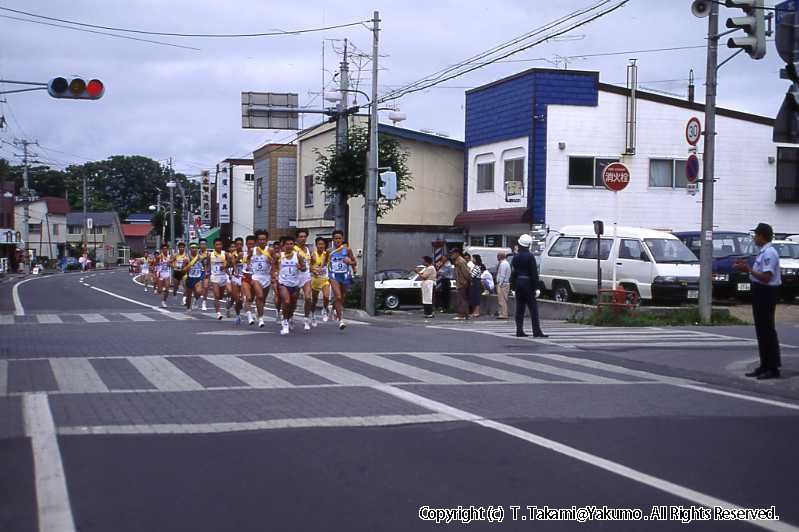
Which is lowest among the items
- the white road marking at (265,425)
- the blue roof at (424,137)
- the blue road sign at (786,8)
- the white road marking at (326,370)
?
the white road marking at (326,370)

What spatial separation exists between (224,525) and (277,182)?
50.6m

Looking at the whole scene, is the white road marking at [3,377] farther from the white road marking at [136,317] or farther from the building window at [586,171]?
the building window at [586,171]

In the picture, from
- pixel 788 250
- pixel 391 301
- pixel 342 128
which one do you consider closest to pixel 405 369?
pixel 788 250

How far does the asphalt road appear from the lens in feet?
17.0

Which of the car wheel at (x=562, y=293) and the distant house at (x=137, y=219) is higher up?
the distant house at (x=137, y=219)

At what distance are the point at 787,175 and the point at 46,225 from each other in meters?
89.7

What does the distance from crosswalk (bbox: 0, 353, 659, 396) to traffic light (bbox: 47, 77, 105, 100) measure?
27.6 ft

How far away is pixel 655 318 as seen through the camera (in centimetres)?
1961

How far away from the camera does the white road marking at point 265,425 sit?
717 centimetres

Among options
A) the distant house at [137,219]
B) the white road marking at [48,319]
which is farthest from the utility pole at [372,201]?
the distant house at [137,219]

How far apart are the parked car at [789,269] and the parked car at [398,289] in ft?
33.7

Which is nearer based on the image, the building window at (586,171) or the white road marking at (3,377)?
the white road marking at (3,377)

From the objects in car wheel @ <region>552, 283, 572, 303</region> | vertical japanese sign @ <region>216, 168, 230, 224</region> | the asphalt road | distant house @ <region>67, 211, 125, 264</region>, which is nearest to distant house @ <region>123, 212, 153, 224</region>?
distant house @ <region>67, 211, 125, 264</region>

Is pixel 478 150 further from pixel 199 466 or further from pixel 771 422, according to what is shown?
pixel 199 466
